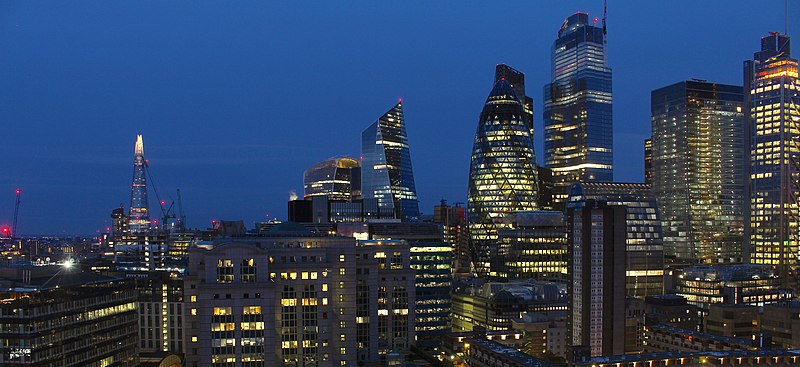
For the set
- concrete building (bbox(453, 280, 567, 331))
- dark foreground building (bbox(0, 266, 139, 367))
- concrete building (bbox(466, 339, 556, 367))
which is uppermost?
dark foreground building (bbox(0, 266, 139, 367))

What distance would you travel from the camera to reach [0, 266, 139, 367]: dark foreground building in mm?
101375

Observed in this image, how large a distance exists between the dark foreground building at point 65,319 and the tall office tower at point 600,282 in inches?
3620

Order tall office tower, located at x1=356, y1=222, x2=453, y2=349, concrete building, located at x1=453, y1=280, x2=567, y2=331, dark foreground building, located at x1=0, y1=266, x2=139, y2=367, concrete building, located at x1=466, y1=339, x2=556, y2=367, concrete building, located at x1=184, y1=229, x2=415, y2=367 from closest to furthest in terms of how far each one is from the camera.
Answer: dark foreground building, located at x1=0, y1=266, x2=139, y2=367
concrete building, located at x1=466, y1=339, x2=556, y2=367
concrete building, located at x1=184, y1=229, x2=415, y2=367
concrete building, located at x1=453, y1=280, x2=567, y2=331
tall office tower, located at x1=356, y1=222, x2=453, y2=349

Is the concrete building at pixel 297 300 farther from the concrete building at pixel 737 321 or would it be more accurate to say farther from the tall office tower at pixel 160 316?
the concrete building at pixel 737 321

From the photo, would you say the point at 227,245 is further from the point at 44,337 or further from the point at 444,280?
the point at 444,280

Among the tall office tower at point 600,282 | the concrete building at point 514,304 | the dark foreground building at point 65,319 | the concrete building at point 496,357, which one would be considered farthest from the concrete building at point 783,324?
the dark foreground building at point 65,319

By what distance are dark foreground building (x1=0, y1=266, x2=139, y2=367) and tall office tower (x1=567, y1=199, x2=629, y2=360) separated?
91953mm

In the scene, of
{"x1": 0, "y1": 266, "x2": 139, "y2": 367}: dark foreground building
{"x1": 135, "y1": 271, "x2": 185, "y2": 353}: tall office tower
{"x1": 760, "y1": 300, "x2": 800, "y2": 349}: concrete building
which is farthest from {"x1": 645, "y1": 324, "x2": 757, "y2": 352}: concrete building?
{"x1": 0, "y1": 266, "x2": 139, "y2": 367}: dark foreground building

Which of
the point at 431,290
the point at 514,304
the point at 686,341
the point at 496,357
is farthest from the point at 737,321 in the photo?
the point at 496,357

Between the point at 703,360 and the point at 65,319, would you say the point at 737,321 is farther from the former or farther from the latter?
the point at 65,319

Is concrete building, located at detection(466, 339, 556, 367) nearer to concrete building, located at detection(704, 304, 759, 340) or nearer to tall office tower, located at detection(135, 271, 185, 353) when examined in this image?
tall office tower, located at detection(135, 271, 185, 353)

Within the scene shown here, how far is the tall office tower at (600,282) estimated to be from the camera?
479ft

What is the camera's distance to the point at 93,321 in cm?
11756

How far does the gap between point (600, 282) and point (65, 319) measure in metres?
104
